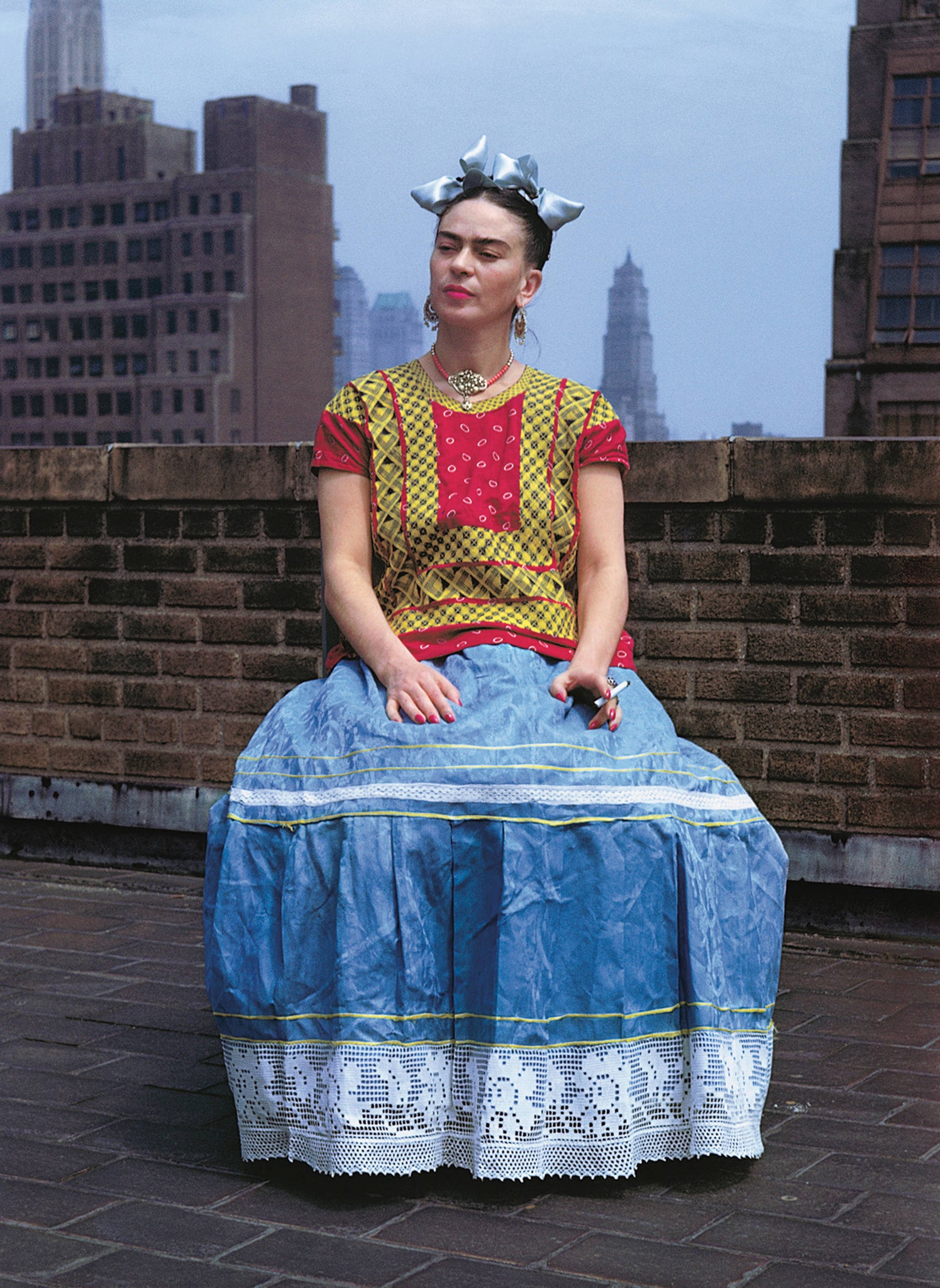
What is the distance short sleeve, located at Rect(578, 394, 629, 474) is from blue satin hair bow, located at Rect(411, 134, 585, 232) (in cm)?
45

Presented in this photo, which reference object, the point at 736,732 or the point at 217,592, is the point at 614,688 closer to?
the point at 736,732

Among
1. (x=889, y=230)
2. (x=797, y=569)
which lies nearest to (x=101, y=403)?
(x=889, y=230)

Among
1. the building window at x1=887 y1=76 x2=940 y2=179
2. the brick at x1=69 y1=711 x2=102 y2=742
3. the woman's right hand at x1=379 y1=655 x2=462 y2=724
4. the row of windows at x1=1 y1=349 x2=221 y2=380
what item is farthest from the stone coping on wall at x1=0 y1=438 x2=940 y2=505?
the row of windows at x1=1 y1=349 x2=221 y2=380

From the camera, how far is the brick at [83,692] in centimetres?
706

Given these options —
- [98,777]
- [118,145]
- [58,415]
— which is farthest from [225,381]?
[98,777]

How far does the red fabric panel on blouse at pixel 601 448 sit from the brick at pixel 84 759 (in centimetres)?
379

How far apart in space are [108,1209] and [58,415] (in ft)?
416

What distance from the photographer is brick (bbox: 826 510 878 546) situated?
577 cm

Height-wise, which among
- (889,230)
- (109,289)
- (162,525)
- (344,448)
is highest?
(109,289)

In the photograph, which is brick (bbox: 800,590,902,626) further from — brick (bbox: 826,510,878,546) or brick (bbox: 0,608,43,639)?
brick (bbox: 0,608,43,639)

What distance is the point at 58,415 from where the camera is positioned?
125 metres

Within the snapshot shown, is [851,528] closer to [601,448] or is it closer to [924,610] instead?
[924,610]

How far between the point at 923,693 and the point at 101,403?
121 meters

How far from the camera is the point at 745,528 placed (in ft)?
19.4
